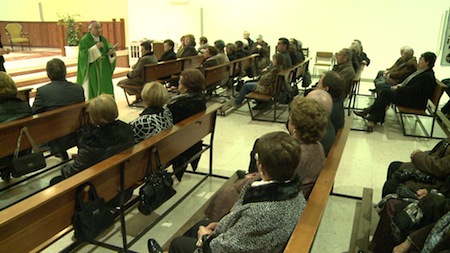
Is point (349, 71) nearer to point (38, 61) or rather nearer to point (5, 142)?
point (5, 142)

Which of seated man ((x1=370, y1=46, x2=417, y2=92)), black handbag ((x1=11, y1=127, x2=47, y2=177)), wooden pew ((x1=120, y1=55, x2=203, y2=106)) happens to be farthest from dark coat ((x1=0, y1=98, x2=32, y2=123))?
seated man ((x1=370, y1=46, x2=417, y2=92))

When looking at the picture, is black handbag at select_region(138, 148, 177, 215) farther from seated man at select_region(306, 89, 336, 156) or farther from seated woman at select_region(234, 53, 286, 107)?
seated woman at select_region(234, 53, 286, 107)

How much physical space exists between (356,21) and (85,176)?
8.50 metres

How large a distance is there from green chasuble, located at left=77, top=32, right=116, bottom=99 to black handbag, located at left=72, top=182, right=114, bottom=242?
3.73m

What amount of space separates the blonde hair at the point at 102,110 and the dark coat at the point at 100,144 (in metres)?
0.04

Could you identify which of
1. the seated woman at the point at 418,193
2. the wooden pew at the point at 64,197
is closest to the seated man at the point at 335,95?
the seated woman at the point at 418,193

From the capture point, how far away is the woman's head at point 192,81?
9.70ft

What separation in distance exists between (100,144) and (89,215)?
0.51 m

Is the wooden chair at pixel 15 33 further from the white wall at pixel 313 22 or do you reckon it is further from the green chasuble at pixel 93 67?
the green chasuble at pixel 93 67

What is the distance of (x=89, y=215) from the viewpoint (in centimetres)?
183

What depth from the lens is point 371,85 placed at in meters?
8.38

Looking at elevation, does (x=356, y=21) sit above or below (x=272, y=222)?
above

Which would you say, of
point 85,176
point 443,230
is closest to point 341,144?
point 443,230

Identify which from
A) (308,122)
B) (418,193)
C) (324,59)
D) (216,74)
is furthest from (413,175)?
(324,59)
